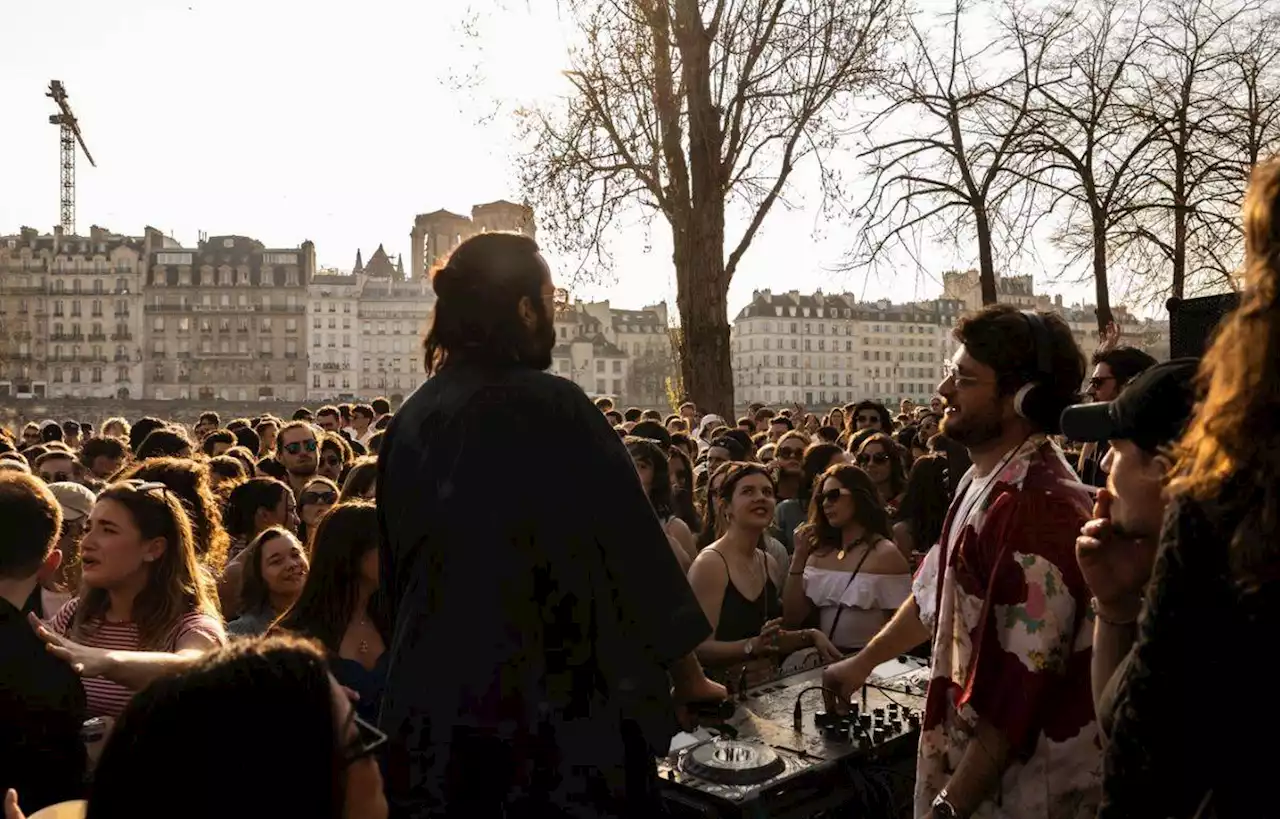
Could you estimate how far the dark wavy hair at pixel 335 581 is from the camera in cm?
387

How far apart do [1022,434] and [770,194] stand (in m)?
13.8

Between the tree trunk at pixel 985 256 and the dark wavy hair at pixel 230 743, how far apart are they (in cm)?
1250

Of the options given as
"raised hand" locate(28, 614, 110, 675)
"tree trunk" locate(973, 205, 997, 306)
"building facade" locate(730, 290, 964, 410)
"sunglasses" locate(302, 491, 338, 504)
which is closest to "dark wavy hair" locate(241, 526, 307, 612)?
"sunglasses" locate(302, 491, 338, 504)

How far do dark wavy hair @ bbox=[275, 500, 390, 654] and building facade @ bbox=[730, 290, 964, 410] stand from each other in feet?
409

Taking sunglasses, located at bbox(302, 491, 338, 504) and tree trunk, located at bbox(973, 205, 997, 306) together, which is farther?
tree trunk, located at bbox(973, 205, 997, 306)

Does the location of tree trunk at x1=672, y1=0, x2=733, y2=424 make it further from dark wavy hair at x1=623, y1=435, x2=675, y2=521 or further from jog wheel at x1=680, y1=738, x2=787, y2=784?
jog wheel at x1=680, y1=738, x2=787, y2=784

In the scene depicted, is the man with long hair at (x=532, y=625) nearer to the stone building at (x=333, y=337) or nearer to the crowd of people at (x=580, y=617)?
the crowd of people at (x=580, y=617)

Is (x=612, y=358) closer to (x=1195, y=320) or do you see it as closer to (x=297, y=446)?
(x=297, y=446)

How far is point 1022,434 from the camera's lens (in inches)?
114

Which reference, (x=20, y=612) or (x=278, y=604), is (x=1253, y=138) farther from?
(x=20, y=612)

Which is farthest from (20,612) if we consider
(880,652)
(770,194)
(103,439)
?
(770,194)

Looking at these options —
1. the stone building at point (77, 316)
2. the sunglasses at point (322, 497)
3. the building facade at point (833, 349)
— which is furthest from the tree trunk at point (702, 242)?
the building facade at point (833, 349)

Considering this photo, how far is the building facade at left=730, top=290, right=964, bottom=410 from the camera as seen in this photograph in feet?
433

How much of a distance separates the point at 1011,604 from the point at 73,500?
4.65m
